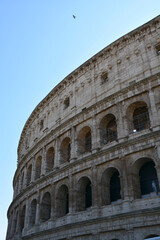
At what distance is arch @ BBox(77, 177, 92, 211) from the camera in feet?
63.3

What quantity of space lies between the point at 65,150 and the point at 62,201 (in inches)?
169

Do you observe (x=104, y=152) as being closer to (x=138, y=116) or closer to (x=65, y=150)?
(x=138, y=116)

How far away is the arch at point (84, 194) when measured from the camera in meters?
19.3

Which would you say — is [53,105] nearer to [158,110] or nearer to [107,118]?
[107,118]

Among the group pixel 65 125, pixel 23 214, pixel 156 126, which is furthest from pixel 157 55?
pixel 23 214

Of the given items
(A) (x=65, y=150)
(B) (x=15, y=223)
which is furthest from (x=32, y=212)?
(A) (x=65, y=150)

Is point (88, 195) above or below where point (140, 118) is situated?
below

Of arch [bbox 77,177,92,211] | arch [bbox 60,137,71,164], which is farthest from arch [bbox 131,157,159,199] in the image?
arch [bbox 60,137,71,164]

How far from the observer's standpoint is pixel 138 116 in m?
19.2

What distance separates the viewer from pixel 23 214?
27.1 m

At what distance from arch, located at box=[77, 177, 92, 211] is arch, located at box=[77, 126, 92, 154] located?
92.7 inches

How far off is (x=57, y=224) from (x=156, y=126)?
32.7ft

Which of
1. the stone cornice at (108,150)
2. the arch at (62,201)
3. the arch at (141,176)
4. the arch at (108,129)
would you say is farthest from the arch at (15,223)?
the arch at (141,176)

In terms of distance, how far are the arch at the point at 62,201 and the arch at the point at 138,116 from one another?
720 cm
